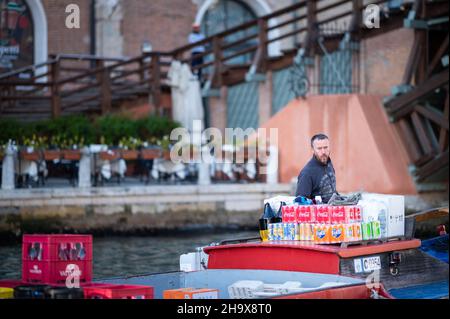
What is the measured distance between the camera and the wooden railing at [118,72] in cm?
2272

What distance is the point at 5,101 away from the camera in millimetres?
23188

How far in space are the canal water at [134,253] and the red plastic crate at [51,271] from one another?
18.0 feet

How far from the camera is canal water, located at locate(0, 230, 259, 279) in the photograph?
15.6m

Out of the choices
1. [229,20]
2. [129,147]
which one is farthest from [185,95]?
[229,20]

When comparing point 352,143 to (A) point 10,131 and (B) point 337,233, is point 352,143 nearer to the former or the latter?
(A) point 10,131

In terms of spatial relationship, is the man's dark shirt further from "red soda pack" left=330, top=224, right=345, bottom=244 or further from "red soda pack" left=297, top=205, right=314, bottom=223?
"red soda pack" left=330, top=224, right=345, bottom=244

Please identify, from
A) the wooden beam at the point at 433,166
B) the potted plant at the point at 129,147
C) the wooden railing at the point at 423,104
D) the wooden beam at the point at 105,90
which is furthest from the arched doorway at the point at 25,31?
the wooden beam at the point at 433,166

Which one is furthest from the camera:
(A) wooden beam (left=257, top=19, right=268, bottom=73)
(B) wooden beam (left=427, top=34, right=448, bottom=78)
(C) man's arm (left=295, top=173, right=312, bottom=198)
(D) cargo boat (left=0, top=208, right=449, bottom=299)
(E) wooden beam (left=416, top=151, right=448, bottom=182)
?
(A) wooden beam (left=257, top=19, right=268, bottom=73)

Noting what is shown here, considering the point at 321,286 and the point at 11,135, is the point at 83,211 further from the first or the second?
the point at 321,286

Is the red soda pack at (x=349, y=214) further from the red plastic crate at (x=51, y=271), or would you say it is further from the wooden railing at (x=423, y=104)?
the wooden railing at (x=423, y=104)

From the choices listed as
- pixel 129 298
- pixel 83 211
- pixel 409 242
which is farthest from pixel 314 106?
pixel 129 298

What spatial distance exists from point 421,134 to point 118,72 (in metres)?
7.29

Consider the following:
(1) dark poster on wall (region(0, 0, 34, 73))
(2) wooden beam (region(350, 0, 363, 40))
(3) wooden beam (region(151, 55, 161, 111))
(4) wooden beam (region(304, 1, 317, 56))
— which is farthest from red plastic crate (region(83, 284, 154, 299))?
(1) dark poster on wall (region(0, 0, 34, 73))

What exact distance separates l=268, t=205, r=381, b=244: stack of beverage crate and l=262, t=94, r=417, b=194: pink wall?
36.1 ft
